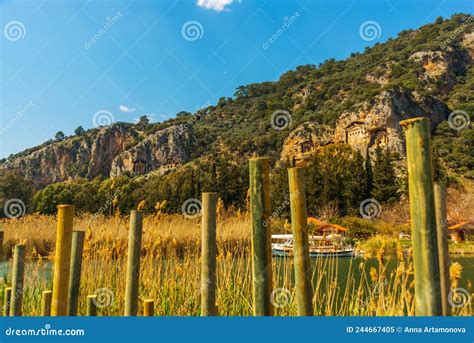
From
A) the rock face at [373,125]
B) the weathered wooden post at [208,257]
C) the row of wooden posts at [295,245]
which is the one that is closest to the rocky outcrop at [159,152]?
the rock face at [373,125]

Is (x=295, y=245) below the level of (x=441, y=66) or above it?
below

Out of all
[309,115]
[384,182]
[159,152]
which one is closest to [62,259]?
[384,182]

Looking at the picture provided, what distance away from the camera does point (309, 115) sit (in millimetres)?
68125

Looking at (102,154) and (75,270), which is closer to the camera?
(75,270)

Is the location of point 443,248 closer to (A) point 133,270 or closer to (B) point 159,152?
(A) point 133,270

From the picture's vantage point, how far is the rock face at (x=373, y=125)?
54781 mm

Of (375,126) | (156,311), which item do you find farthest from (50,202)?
(156,311)

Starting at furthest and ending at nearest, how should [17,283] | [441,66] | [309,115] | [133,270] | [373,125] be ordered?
[309,115], [441,66], [373,125], [17,283], [133,270]

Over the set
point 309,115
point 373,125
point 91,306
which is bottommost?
point 91,306

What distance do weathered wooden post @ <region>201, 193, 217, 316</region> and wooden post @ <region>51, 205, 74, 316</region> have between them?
2.38 ft

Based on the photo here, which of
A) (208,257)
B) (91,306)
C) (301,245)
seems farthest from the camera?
(91,306)

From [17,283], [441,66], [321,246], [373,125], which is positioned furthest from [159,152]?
[17,283]

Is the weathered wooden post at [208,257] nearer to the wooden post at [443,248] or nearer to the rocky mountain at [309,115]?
the wooden post at [443,248]

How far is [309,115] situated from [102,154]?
1892 inches
